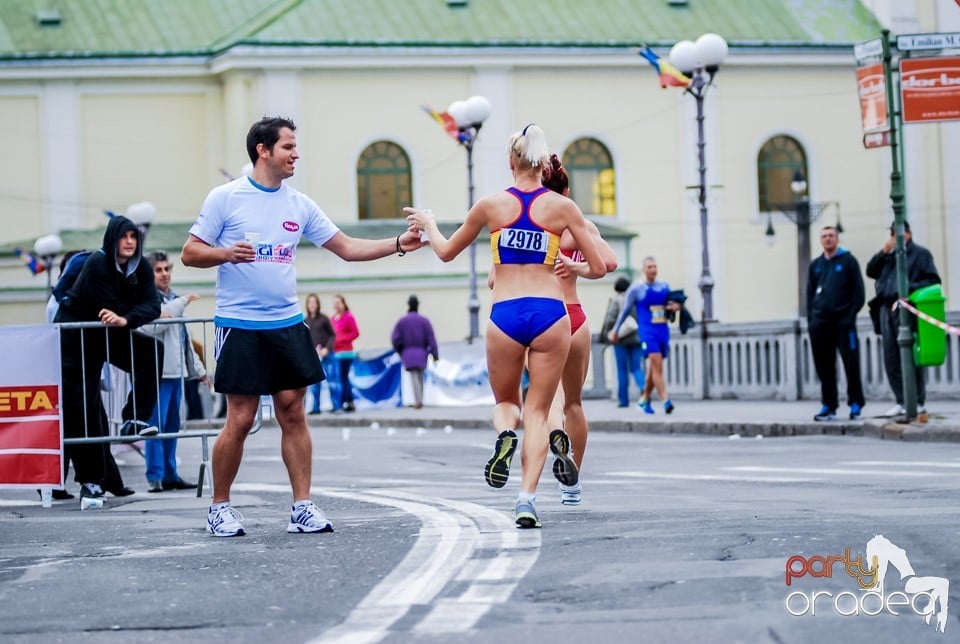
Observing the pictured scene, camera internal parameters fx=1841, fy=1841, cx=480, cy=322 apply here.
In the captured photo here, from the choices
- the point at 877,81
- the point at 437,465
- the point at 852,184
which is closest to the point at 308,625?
the point at 437,465

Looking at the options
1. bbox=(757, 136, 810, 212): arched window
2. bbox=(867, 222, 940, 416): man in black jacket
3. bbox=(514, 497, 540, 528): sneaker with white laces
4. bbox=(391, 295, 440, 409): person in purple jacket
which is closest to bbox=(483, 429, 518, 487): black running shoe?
bbox=(514, 497, 540, 528): sneaker with white laces

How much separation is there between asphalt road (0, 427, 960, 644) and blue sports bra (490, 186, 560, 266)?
4.51 ft

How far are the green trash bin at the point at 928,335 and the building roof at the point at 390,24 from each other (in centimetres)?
3790

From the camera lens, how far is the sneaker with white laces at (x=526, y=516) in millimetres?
9031

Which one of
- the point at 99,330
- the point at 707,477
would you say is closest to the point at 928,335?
the point at 707,477

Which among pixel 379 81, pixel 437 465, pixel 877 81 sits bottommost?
pixel 437 465

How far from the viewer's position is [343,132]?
181ft

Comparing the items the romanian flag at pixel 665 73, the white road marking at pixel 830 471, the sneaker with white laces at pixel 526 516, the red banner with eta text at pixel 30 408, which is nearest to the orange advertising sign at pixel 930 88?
the white road marking at pixel 830 471

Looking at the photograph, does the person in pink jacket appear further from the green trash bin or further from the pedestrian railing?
the green trash bin

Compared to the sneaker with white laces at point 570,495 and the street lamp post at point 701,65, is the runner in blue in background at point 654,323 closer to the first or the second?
the street lamp post at point 701,65

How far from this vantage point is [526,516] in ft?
29.6

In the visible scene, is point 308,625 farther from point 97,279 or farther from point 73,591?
point 97,279

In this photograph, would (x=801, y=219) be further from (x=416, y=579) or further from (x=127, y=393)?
(x=416, y=579)

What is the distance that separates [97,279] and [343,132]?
42.9m
